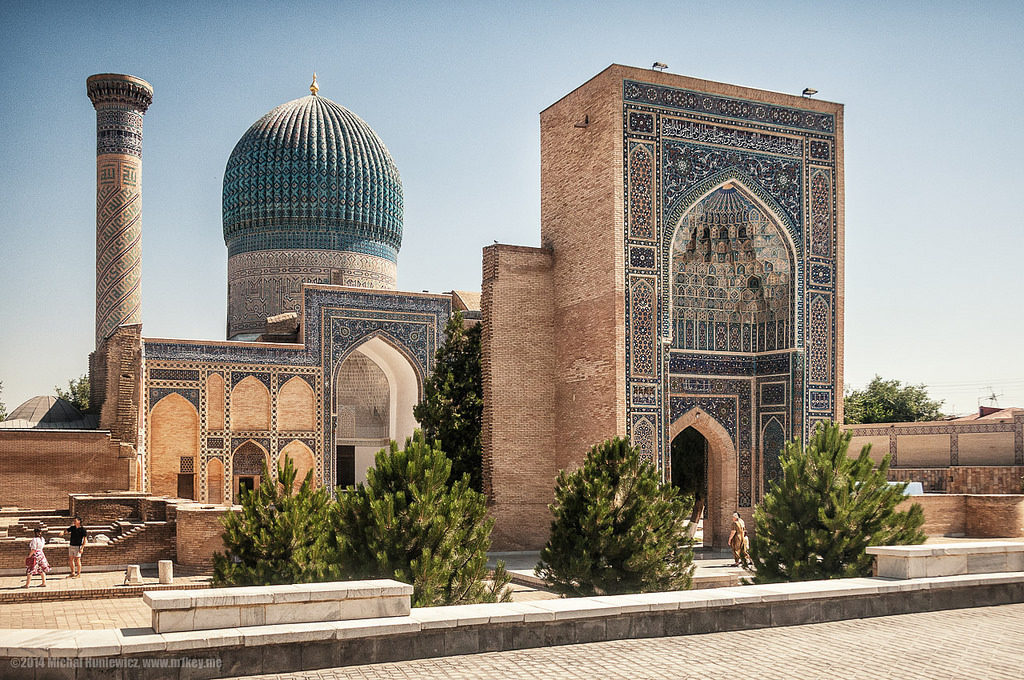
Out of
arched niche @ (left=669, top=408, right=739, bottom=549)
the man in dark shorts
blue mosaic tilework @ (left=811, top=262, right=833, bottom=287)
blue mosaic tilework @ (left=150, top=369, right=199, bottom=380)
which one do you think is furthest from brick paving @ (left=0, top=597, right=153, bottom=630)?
blue mosaic tilework @ (left=150, top=369, right=199, bottom=380)

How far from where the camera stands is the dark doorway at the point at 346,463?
2320cm

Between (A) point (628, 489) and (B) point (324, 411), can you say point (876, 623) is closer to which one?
(A) point (628, 489)

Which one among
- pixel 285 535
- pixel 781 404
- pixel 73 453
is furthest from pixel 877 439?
pixel 285 535

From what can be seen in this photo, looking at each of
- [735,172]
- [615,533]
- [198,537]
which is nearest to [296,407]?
[198,537]

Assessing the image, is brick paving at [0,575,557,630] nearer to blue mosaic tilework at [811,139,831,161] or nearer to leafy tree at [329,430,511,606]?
leafy tree at [329,430,511,606]

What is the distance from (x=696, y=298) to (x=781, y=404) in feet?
5.81

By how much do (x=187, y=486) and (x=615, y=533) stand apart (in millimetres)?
13782

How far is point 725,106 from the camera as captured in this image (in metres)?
12.8

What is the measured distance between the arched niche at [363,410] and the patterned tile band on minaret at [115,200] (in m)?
4.92

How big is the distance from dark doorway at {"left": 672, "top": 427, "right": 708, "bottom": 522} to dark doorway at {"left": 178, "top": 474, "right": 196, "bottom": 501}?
29.6 feet

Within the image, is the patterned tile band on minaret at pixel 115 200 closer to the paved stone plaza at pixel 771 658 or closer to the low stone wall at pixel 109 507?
the low stone wall at pixel 109 507

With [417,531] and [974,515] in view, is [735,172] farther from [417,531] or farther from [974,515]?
[417,531]

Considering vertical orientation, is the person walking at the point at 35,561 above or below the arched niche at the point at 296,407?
below

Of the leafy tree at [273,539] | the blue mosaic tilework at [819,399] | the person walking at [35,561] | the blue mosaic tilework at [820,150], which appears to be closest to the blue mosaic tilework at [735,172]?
the blue mosaic tilework at [820,150]
